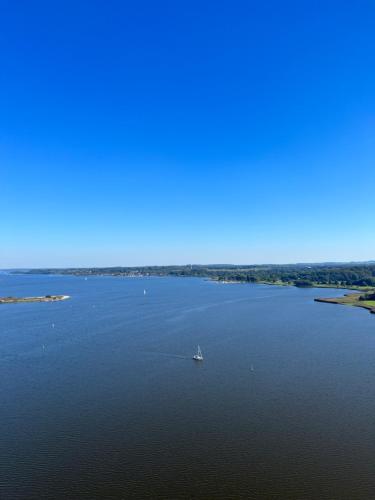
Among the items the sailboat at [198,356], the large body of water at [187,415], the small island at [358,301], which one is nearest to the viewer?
the large body of water at [187,415]

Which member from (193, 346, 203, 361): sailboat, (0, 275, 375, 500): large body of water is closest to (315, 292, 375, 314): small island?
(0, 275, 375, 500): large body of water

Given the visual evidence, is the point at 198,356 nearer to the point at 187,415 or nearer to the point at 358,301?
the point at 187,415

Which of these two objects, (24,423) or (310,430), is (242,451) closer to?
(310,430)

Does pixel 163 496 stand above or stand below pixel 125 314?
below

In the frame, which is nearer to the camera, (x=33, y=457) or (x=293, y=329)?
(x=33, y=457)

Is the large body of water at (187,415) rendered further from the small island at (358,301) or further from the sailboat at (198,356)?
the small island at (358,301)

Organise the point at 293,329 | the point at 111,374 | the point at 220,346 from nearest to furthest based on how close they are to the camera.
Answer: the point at 111,374, the point at 220,346, the point at 293,329

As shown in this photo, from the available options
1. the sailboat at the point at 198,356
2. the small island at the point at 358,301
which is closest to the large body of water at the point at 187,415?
the sailboat at the point at 198,356

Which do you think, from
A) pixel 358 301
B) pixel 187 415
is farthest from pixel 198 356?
pixel 358 301

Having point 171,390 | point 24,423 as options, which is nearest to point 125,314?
point 171,390

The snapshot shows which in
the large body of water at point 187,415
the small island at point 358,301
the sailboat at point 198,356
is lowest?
the large body of water at point 187,415
